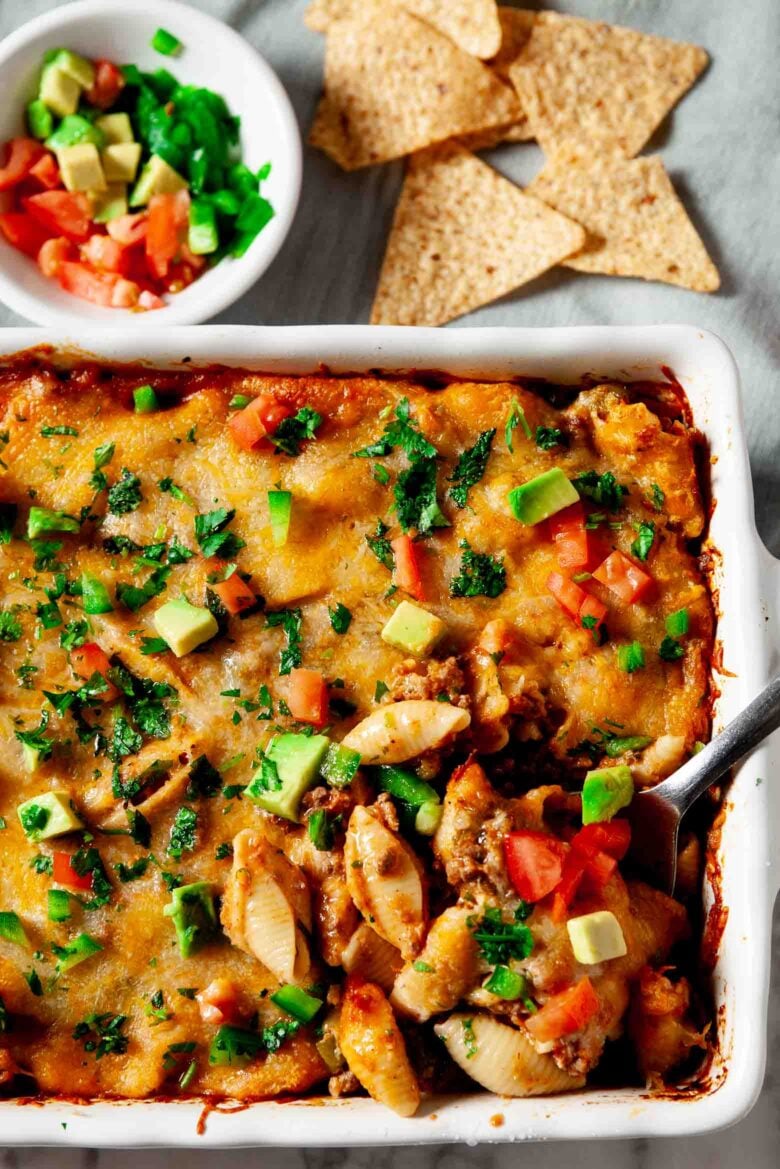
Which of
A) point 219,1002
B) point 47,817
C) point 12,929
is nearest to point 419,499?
point 47,817

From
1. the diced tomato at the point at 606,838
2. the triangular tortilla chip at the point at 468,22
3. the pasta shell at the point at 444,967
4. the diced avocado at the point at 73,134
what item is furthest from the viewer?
the triangular tortilla chip at the point at 468,22

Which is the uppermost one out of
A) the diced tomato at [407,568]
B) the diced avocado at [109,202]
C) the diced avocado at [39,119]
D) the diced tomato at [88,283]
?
the diced avocado at [39,119]

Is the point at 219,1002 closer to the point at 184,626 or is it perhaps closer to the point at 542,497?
the point at 184,626

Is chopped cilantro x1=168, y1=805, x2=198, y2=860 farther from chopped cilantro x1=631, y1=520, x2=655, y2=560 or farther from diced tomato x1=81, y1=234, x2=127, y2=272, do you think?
diced tomato x1=81, y1=234, x2=127, y2=272

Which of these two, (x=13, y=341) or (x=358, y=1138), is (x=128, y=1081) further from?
(x=13, y=341)

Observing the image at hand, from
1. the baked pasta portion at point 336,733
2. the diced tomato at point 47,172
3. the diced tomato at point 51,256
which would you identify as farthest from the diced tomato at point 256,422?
the diced tomato at point 47,172

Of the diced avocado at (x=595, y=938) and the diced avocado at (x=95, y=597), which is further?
the diced avocado at (x=95, y=597)

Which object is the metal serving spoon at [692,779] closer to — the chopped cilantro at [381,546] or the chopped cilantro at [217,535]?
the chopped cilantro at [381,546]
